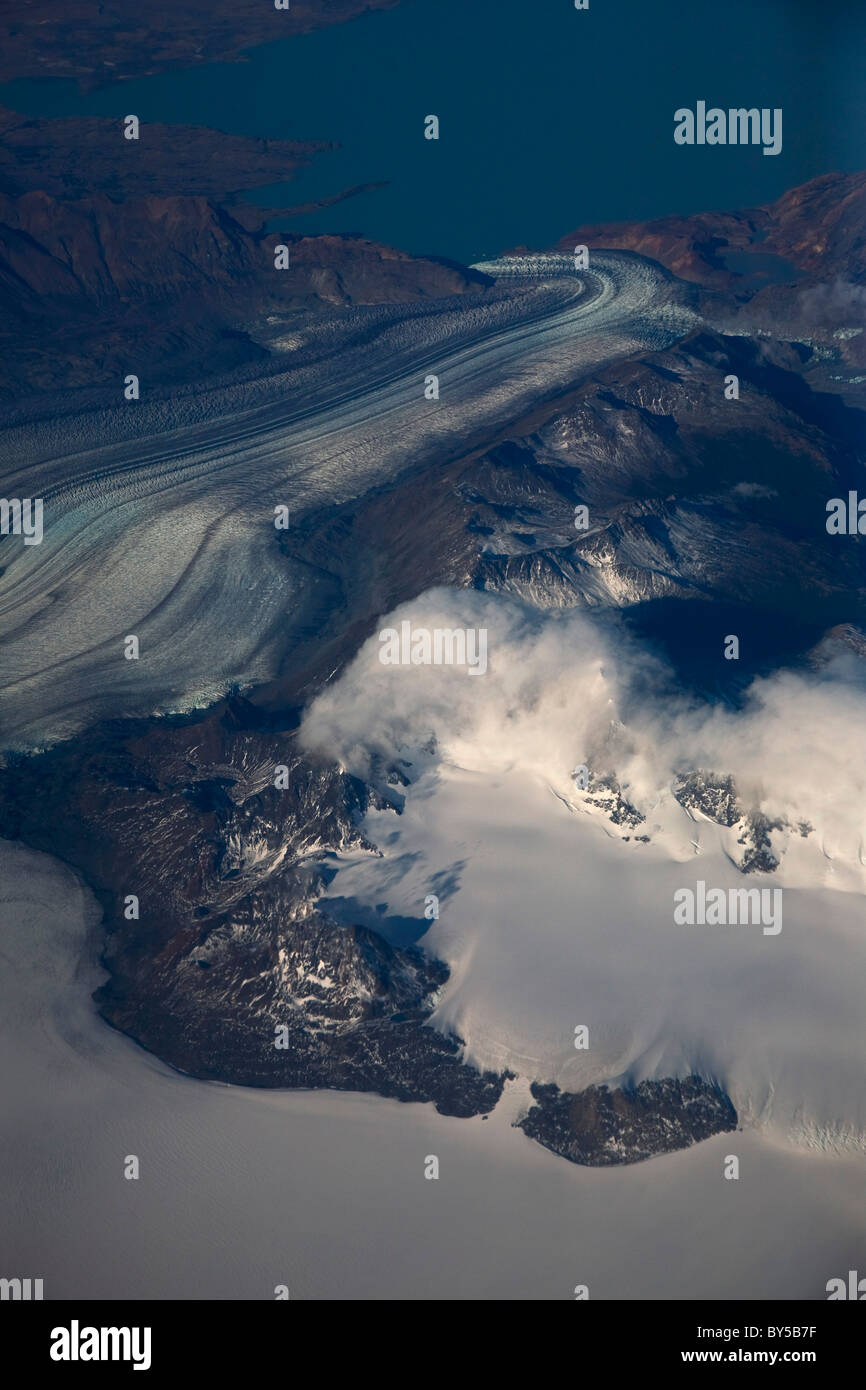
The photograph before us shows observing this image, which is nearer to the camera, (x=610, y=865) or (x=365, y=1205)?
(x=365, y=1205)

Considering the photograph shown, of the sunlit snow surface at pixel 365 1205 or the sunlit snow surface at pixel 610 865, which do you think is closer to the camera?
the sunlit snow surface at pixel 365 1205

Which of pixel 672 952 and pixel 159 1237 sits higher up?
pixel 672 952

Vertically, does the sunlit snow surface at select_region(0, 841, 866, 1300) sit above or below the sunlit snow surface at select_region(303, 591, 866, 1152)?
below

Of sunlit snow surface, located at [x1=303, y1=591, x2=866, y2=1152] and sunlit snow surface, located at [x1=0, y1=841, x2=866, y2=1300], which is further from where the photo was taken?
sunlit snow surface, located at [x1=303, y1=591, x2=866, y2=1152]

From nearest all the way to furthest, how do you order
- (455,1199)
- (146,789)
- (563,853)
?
(455,1199) < (563,853) < (146,789)

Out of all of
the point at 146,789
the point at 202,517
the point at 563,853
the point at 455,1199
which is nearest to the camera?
the point at 455,1199

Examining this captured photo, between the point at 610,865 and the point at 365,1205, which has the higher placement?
the point at 610,865

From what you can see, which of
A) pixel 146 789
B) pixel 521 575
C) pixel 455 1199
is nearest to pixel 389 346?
pixel 521 575

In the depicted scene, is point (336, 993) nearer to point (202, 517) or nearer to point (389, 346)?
point (202, 517)

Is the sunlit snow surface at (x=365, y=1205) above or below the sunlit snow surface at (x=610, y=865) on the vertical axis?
below

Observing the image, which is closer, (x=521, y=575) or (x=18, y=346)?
(x=521, y=575)

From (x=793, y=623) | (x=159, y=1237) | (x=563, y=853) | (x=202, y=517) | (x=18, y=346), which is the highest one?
(x=18, y=346)
